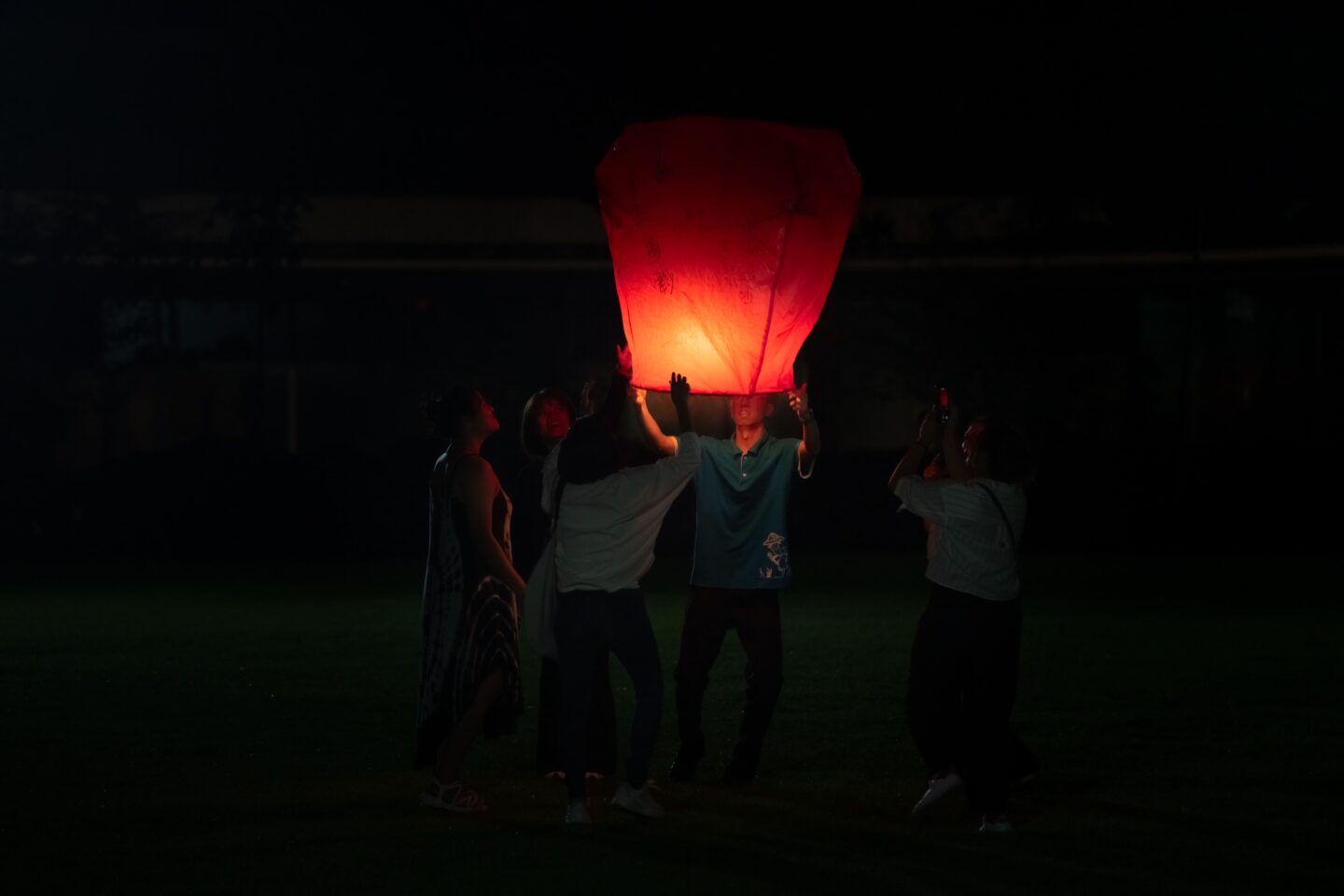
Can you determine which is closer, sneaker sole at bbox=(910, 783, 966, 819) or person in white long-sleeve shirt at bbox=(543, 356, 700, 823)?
person in white long-sleeve shirt at bbox=(543, 356, 700, 823)

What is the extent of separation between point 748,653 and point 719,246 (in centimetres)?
173

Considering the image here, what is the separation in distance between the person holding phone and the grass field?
25 cm

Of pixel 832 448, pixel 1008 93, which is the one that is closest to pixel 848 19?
pixel 1008 93

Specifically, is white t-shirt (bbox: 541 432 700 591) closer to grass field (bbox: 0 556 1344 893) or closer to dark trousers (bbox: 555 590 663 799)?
dark trousers (bbox: 555 590 663 799)

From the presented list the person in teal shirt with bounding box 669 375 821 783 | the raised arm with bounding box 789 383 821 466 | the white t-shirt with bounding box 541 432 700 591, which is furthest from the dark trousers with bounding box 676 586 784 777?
the white t-shirt with bounding box 541 432 700 591

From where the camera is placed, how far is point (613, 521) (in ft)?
21.9

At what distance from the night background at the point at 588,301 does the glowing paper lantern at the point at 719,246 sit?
14.4 ft

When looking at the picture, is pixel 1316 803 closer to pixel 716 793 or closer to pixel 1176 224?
pixel 716 793

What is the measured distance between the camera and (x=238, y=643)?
12781mm

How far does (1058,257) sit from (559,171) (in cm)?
684

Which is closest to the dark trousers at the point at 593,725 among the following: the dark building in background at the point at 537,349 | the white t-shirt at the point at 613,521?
the white t-shirt at the point at 613,521

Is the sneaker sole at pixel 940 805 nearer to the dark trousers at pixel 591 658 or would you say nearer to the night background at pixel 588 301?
the dark trousers at pixel 591 658

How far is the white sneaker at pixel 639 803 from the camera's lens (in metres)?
6.84

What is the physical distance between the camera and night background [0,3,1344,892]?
1644 cm
